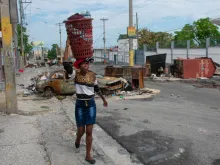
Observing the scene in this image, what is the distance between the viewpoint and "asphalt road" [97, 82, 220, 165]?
533 cm

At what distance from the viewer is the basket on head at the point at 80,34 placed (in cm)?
466

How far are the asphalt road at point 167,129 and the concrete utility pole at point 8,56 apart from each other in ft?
8.13

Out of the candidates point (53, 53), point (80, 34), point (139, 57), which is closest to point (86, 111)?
point (80, 34)

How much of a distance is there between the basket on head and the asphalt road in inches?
84.5

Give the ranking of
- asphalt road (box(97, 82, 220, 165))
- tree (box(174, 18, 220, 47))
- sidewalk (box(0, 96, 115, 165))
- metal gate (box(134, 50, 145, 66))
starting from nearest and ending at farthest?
sidewalk (box(0, 96, 115, 165))
asphalt road (box(97, 82, 220, 165))
metal gate (box(134, 50, 145, 66))
tree (box(174, 18, 220, 47))

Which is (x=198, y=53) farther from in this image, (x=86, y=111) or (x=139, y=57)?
(x=86, y=111)

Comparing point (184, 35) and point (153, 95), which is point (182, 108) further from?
point (184, 35)

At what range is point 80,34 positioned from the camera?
469 cm

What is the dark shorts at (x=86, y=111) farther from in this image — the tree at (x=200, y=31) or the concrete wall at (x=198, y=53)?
the tree at (x=200, y=31)

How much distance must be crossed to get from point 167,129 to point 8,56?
15.1ft

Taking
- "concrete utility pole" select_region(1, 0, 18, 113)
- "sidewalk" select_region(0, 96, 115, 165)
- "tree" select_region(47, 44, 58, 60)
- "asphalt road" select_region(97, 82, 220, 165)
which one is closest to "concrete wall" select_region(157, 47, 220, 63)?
"asphalt road" select_region(97, 82, 220, 165)

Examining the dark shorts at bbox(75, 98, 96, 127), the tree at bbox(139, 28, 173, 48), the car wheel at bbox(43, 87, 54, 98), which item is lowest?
the car wheel at bbox(43, 87, 54, 98)

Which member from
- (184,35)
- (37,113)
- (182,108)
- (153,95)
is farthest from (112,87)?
(184,35)

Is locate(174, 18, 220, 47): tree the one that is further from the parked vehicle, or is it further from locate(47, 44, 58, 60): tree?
locate(47, 44, 58, 60): tree
